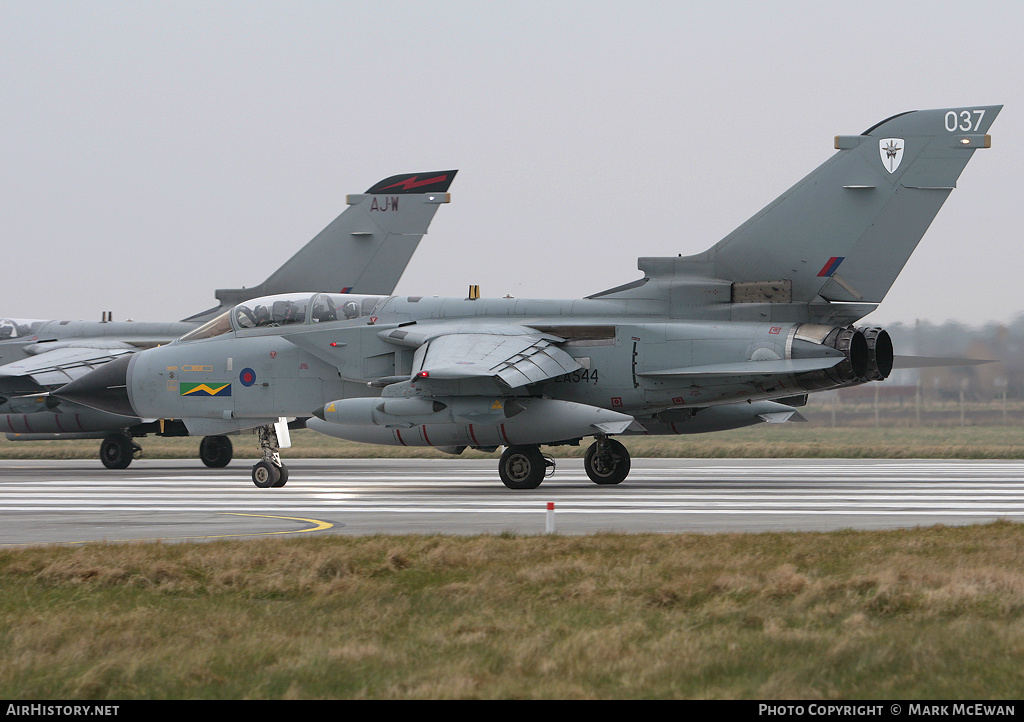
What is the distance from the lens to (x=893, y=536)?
10797 millimetres

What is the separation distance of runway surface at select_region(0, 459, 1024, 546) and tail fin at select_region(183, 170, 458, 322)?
486 cm

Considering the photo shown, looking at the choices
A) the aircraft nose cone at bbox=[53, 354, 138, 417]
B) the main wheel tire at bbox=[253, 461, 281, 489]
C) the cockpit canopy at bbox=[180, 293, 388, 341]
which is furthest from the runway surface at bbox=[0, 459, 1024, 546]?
the cockpit canopy at bbox=[180, 293, 388, 341]

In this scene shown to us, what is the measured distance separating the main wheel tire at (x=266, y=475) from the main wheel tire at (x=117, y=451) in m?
9.53

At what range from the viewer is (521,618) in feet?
23.5

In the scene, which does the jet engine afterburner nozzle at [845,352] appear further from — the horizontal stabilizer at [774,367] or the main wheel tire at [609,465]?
the main wheel tire at [609,465]

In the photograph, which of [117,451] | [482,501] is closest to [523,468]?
[482,501]

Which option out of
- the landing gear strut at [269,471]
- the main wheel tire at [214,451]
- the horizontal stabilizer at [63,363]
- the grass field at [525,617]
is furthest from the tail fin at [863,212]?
the horizontal stabilizer at [63,363]

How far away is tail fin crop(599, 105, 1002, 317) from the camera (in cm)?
1753

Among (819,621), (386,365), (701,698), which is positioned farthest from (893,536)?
(386,365)

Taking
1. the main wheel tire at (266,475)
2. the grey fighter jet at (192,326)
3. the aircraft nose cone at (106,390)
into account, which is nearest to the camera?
the main wheel tire at (266,475)

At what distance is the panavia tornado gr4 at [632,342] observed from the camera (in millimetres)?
17500

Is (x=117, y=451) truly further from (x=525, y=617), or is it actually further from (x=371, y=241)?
(x=525, y=617)

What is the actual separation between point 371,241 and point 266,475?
10.3 metres
